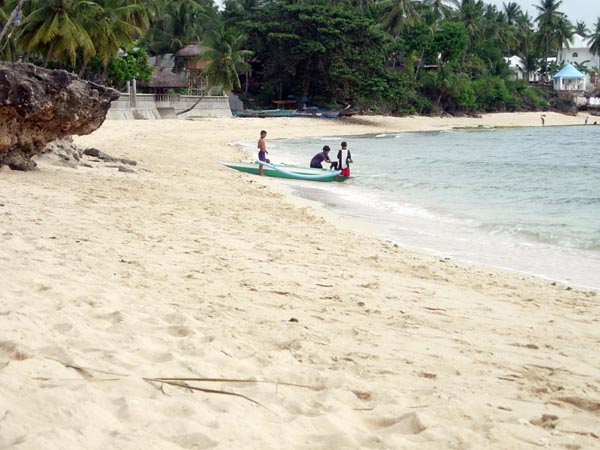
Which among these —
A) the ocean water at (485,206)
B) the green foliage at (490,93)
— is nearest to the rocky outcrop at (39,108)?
the ocean water at (485,206)

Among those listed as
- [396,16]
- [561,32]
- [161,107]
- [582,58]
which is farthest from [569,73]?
[161,107]

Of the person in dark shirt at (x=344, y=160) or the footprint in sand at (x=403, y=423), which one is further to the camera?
the person in dark shirt at (x=344, y=160)

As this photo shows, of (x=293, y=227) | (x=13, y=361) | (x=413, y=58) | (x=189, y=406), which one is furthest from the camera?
(x=413, y=58)

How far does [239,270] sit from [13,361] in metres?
2.74

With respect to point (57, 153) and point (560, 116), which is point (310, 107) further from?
point (57, 153)

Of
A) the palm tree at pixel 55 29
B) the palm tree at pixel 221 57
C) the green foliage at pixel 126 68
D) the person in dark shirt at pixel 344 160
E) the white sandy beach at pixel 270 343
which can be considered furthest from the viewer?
the palm tree at pixel 221 57

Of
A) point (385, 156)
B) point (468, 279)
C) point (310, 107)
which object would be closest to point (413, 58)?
point (310, 107)

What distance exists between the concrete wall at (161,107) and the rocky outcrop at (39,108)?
25.4m

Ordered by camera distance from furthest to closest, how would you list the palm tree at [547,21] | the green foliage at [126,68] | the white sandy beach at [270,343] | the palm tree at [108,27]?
the palm tree at [547,21] → the green foliage at [126,68] → the palm tree at [108,27] → the white sandy beach at [270,343]

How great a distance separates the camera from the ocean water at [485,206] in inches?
343

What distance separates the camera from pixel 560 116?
78.9 metres

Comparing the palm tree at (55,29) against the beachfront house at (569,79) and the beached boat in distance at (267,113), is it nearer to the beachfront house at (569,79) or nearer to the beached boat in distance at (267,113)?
the beached boat in distance at (267,113)

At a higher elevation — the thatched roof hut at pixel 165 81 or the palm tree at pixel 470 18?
the palm tree at pixel 470 18

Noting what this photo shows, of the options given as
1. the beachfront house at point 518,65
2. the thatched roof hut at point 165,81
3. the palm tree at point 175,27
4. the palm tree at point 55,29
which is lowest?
the thatched roof hut at point 165,81
